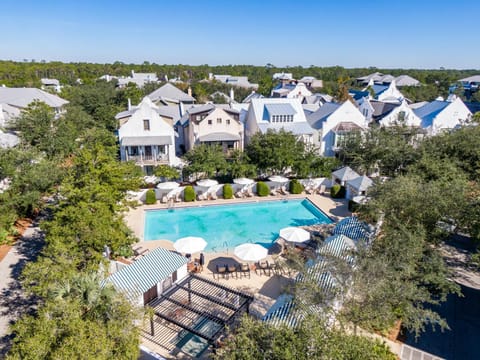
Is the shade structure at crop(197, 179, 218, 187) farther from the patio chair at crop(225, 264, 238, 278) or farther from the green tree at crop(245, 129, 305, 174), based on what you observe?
the patio chair at crop(225, 264, 238, 278)

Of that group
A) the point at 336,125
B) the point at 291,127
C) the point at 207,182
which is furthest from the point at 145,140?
the point at 336,125

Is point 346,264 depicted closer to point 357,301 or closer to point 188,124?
point 357,301

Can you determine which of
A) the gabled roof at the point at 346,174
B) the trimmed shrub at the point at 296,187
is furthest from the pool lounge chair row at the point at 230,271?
the gabled roof at the point at 346,174

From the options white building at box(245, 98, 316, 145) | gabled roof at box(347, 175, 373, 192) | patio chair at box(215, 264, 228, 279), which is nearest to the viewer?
patio chair at box(215, 264, 228, 279)

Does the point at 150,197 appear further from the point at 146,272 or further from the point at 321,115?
the point at 321,115

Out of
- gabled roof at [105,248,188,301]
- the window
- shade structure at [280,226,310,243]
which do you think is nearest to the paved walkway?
gabled roof at [105,248,188,301]

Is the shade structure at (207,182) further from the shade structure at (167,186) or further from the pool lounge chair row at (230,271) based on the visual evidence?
the pool lounge chair row at (230,271)
